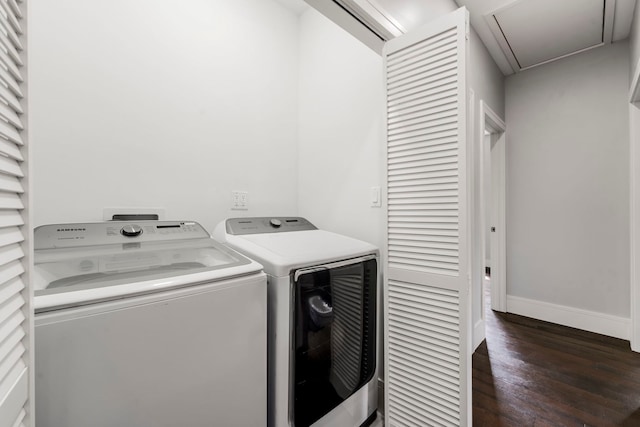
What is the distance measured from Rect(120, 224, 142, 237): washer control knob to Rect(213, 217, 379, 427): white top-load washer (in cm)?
40

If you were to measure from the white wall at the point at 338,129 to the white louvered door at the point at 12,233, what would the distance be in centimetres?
144

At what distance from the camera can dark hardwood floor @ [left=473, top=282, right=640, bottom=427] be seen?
159 cm

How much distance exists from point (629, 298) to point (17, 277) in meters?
4.04

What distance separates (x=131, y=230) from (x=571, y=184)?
3.85m

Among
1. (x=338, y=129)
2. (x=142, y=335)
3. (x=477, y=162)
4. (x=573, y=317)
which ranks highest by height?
(x=338, y=129)

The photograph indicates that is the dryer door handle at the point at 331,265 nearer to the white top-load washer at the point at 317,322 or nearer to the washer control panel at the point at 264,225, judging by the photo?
the white top-load washer at the point at 317,322

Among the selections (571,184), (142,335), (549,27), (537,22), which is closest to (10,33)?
(142,335)

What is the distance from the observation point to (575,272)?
278 centimetres

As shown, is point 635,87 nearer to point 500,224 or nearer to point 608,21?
point 608,21

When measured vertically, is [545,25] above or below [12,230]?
above

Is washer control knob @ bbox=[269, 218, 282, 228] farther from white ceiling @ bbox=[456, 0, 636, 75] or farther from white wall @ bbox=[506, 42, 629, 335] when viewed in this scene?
white wall @ bbox=[506, 42, 629, 335]

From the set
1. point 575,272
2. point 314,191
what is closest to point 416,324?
point 314,191

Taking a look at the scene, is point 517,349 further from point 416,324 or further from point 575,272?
point 416,324

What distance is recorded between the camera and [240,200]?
6.33 feet
